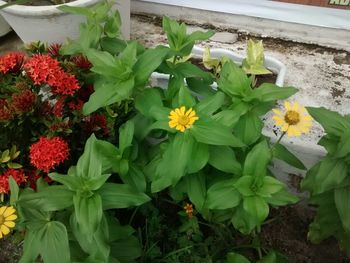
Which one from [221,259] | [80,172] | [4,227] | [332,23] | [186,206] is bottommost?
[221,259]

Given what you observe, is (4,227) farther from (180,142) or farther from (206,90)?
(206,90)

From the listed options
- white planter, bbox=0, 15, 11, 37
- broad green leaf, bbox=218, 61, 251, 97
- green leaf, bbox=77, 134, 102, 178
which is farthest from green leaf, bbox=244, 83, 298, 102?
white planter, bbox=0, 15, 11, 37

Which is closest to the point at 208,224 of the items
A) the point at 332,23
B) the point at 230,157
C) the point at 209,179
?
the point at 209,179

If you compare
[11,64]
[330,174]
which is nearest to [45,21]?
[11,64]

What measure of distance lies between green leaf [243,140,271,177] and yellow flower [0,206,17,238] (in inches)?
20.0

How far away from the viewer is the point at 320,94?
4.48 ft

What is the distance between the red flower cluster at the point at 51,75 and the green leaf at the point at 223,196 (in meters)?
0.44

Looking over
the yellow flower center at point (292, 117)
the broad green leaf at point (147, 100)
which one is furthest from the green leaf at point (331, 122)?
the broad green leaf at point (147, 100)

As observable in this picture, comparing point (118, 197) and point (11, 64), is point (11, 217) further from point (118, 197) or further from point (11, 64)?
point (11, 64)

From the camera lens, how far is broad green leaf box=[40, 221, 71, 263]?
0.84 metres

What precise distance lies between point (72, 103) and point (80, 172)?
11.9 inches

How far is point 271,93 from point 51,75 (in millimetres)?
537

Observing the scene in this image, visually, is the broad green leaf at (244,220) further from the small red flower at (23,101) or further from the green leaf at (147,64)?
the small red flower at (23,101)

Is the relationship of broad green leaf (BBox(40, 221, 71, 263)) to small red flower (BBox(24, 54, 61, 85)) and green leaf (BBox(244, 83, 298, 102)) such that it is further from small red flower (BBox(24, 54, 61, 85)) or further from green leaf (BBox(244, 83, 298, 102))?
green leaf (BBox(244, 83, 298, 102))
